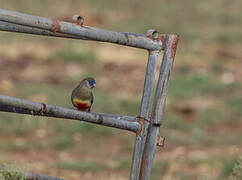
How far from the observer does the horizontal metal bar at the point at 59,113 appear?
271 centimetres

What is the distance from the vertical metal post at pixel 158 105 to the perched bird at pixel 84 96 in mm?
686

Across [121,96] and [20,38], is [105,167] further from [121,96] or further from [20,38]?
[20,38]

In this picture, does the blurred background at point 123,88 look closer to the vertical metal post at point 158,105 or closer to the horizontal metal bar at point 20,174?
the horizontal metal bar at point 20,174

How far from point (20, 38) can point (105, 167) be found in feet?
20.1

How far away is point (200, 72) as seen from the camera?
1105 centimetres

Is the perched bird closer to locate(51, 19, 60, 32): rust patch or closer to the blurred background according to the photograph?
the blurred background

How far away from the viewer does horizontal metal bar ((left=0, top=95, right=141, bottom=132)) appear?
2.71m

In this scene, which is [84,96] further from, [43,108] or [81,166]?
[81,166]

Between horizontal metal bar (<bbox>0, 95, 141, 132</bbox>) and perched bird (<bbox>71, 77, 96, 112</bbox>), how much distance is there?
66 centimetres

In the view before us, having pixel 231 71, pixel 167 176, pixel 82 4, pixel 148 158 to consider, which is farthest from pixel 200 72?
pixel 148 158

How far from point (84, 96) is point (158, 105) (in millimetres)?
724

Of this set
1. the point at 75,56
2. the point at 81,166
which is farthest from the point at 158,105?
the point at 75,56

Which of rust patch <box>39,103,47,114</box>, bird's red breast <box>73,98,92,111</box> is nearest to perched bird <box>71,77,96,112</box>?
bird's red breast <box>73,98,92,111</box>

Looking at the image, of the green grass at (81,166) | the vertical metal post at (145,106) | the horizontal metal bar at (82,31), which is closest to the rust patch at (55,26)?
the horizontal metal bar at (82,31)
